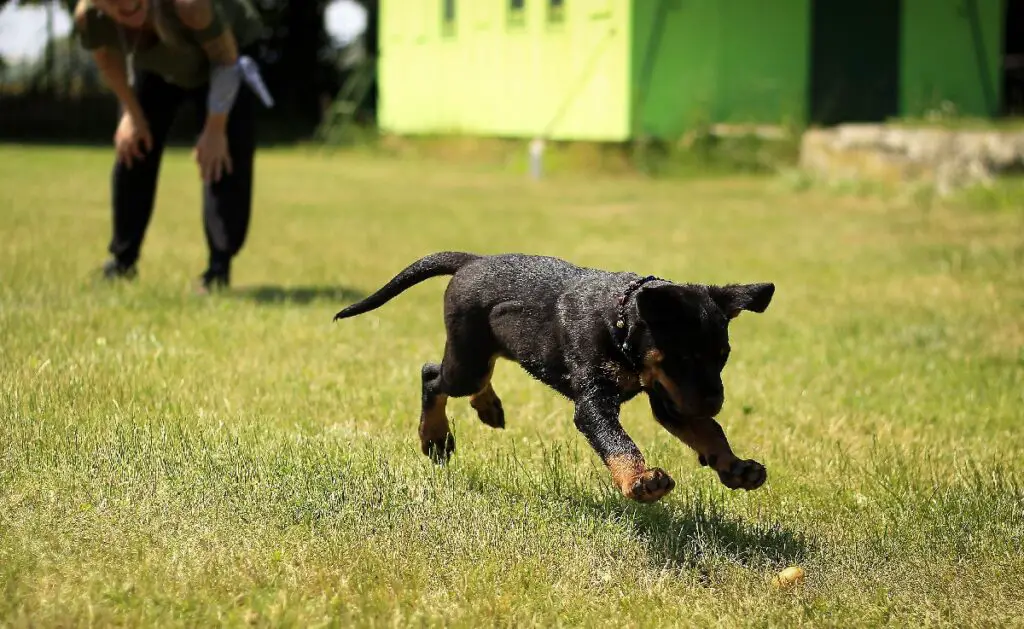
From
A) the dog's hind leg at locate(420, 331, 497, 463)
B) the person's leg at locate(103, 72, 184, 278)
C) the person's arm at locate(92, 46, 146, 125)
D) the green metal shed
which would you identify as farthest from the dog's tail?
the green metal shed

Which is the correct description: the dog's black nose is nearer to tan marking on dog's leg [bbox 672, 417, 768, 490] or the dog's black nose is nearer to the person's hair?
tan marking on dog's leg [bbox 672, 417, 768, 490]

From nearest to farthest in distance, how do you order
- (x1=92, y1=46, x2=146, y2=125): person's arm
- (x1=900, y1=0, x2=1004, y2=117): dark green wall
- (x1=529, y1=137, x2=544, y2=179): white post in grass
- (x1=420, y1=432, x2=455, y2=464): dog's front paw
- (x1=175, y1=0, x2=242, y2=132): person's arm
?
(x1=420, y1=432, x2=455, y2=464): dog's front paw < (x1=175, y1=0, x2=242, y2=132): person's arm < (x1=92, y1=46, x2=146, y2=125): person's arm < (x1=529, y1=137, x2=544, y2=179): white post in grass < (x1=900, y1=0, x2=1004, y2=117): dark green wall

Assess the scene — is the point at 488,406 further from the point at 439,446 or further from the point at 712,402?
the point at 712,402

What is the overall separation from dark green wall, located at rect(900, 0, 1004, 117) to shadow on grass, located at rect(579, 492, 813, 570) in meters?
18.9

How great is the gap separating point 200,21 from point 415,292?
8.56 ft

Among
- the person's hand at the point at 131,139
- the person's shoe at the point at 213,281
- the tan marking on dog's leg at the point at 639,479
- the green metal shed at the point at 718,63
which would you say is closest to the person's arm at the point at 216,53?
the person's hand at the point at 131,139

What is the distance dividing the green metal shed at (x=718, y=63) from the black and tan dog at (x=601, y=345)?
16573mm

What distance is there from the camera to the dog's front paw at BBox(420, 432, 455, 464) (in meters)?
4.85

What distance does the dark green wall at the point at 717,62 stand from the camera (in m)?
21.0

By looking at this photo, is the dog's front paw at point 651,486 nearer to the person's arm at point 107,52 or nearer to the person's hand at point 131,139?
the person's arm at point 107,52

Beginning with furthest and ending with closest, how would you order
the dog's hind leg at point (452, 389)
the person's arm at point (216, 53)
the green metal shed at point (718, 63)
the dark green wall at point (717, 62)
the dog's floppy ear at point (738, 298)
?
1. the green metal shed at point (718, 63)
2. the dark green wall at point (717, 62)
3. the person's arm at point (216, 53)
4. the dog's hind leg at point (452, 389)
5. the dog's floppy ear at point (738, 298)

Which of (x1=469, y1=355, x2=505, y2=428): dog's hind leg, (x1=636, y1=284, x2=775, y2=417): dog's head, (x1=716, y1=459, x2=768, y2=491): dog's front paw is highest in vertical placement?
(x1=636, y1=284, x2=775, y2=417): dog's head

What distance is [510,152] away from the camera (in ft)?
76.3

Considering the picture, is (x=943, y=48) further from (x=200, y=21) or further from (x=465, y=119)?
(x=200, y=21)
